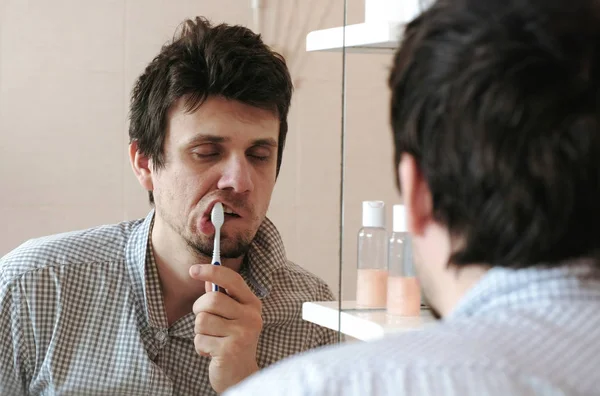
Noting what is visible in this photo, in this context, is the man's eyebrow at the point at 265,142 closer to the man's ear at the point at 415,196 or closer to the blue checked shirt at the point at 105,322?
the blue checked shirt at the point at 105,322

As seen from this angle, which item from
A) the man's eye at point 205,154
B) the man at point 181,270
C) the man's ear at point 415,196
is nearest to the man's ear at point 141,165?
the man at point 181,270

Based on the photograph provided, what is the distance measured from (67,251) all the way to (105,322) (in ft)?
0.43

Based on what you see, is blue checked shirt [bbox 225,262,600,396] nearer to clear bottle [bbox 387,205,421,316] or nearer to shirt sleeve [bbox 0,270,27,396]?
clear bottle [bbox 387,205,421,316]

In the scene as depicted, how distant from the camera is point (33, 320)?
118 cm

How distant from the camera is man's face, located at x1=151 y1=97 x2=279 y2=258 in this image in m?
1.22

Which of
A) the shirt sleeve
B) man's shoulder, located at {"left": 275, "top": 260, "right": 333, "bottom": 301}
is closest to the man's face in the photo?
man's shoulder, located at {"left": 275, "top": 260, "right": 333, "bottom": 301}

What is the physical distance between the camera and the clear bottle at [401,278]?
84 centimetres

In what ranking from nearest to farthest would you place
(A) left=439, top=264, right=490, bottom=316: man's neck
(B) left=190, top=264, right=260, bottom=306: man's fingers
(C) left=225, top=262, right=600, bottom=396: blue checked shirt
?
(C) left=225, top=262, right=600, bottom=396: blue checked shirt
(A) left=439, top=264, right=490, bottom=316: man's neck
(B) left=190, top=264, right=260, bottom=306: man's fingers

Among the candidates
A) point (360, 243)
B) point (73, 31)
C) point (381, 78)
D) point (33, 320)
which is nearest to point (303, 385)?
point (381, 78)

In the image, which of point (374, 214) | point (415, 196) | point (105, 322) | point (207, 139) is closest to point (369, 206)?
point (374, 214)

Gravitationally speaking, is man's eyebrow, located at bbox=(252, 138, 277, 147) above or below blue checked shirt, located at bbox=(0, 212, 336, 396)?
above

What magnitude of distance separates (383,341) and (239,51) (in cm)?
89

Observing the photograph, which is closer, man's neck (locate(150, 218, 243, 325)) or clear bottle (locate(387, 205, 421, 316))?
clear bottle (locate(387, 205, 421, 316))

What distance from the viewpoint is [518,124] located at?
1.43ft
